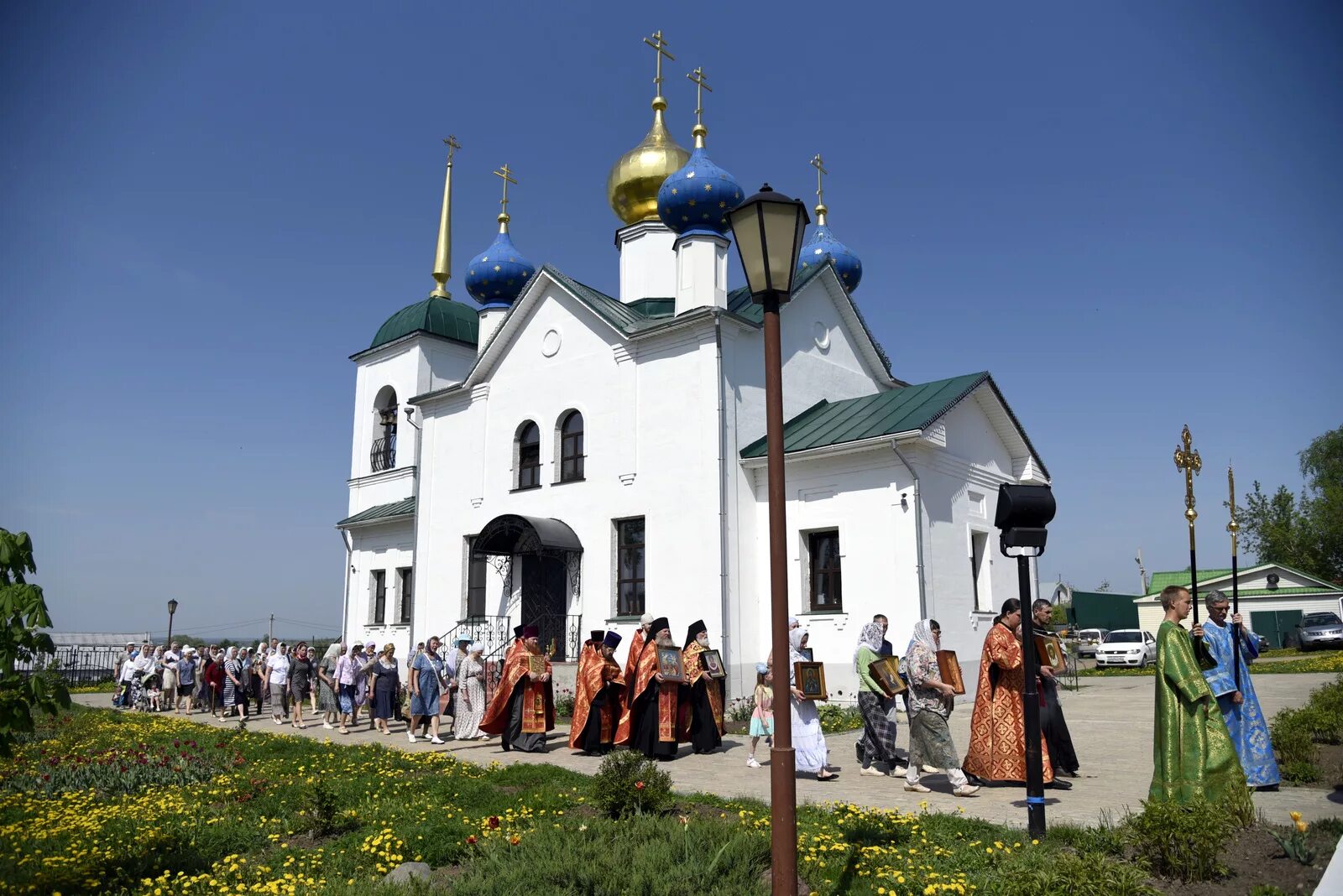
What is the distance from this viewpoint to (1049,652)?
882 centimetres

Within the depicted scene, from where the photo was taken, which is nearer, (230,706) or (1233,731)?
(1233,731)

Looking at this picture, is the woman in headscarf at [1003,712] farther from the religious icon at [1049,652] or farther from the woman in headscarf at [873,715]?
the woman in headscarf at [873,715]

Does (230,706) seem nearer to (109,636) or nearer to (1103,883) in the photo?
(1103,883)

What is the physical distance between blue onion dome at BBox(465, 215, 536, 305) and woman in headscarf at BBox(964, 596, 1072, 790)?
17.1 meters

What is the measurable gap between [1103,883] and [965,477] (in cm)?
1320

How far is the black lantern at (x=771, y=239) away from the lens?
5414 mm

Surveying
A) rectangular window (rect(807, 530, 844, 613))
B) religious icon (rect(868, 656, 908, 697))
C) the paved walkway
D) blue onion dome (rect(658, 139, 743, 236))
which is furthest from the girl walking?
blue onion dome (rect(658, 139, 743, 236))

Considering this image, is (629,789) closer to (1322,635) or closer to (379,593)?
(379,593)

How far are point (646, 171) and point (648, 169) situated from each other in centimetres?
7

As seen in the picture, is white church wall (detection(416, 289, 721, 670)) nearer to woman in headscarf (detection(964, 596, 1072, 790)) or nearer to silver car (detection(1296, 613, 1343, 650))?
woman in headscarf (detection(964, 596, 1072, 790))

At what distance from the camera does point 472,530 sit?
2119cm

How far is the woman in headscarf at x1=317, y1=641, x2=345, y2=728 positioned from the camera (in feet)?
55.6

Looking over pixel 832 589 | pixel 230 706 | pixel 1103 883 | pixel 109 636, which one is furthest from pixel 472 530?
pixel 109 636

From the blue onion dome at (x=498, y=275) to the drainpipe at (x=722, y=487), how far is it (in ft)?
26.3
